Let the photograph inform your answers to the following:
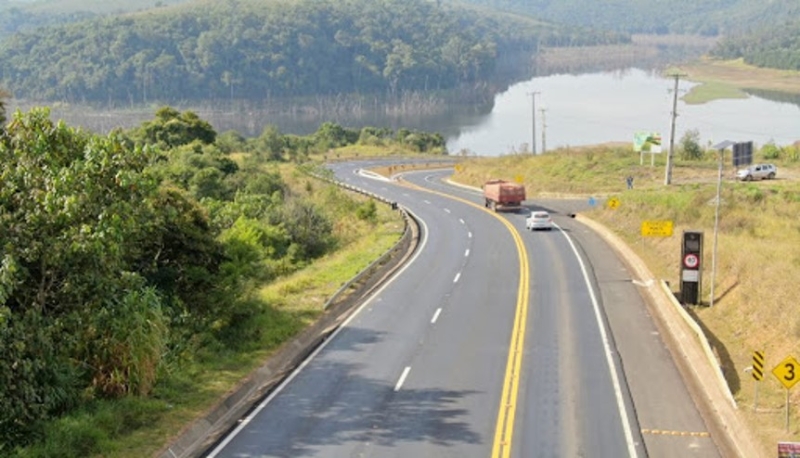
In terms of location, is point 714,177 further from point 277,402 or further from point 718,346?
point 277,402

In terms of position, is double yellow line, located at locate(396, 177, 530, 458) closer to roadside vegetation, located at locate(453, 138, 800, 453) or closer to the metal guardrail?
roadside vegetation, located at locate(453, 138, 800, 453)

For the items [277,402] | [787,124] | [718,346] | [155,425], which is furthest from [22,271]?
[787,124]

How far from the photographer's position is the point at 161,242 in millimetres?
26422

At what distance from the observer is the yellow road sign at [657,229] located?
3972 cm

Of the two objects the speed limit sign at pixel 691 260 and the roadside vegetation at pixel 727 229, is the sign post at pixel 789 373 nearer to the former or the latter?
the roadside vegetation at pixel 727 229

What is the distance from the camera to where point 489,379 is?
24.4 meters

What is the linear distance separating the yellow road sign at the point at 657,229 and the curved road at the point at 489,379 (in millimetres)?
2336

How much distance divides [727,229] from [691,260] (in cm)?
1556

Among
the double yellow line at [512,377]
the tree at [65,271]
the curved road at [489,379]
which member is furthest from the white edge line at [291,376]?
the double yellow line at [512,377]

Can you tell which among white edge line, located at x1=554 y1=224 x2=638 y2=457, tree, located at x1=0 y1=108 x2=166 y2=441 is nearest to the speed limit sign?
white edge line, located at x1=554 y1=224 x2=638 y2=457

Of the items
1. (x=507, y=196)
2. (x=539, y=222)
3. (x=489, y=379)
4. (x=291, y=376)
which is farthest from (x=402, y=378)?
(x=507, y=196)

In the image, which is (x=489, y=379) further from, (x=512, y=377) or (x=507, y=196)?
(x=507, y=196)

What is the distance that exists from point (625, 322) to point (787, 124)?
159 metres

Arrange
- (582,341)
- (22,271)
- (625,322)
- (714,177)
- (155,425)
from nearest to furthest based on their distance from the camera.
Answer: (22,271), (155,425), (582,341), (625,322), (714,177)
